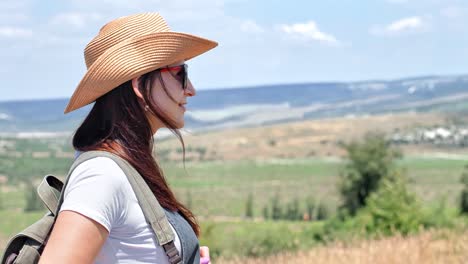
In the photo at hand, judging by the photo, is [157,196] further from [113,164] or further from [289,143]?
[289,143]

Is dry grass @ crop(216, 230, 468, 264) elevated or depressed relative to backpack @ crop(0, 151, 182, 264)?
depressed

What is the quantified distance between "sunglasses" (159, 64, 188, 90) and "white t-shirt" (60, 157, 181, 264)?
0.40 metres

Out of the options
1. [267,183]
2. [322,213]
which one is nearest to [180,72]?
[322,213]

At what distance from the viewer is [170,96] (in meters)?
2.63

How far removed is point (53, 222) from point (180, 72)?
25.0 inches

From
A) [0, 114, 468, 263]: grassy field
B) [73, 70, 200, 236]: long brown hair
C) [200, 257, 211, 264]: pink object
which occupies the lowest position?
[0, 114, 468, 263]: grassy field

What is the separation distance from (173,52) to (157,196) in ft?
1.45

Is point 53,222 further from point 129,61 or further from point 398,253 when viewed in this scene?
point 398,253

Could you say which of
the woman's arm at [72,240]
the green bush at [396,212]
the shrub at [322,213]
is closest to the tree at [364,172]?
the shrub at [322,213]

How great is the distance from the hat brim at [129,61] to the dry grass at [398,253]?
5256 mm

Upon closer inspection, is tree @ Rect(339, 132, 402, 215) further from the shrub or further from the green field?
the shrub

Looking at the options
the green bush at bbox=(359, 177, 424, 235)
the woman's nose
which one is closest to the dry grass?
the woman's nose

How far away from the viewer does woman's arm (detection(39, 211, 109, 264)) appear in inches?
85.7

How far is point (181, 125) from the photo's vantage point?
2666 millimetres
